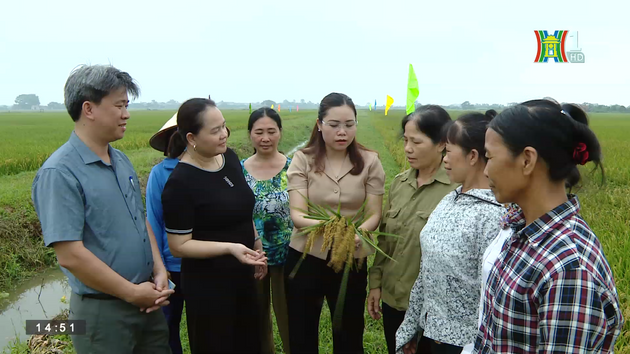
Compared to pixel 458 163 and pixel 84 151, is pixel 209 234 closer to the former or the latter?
pixel 84 151

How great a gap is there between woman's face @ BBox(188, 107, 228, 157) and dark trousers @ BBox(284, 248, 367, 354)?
0.72 meters

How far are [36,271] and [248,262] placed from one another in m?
Result: 4.50

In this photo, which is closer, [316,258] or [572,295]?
[572,295]

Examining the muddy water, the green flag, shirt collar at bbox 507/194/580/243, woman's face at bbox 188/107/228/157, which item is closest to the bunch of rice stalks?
woman's face at bbox 188/107/228/157

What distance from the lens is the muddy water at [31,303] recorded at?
405 centimetres

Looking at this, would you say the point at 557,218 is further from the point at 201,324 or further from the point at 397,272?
the point at 201,324

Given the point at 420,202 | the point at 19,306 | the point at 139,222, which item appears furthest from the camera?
the point at 19,306

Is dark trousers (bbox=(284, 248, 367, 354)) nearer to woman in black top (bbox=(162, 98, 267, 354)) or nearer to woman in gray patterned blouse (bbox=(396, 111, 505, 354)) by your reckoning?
woman in black top (bbox=(162, 98, 267, 354))

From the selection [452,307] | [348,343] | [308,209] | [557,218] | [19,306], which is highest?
[557,218]

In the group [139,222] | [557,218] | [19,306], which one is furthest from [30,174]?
[557,218]

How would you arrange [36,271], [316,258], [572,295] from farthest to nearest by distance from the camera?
[36,271], [316,258], [572,295]

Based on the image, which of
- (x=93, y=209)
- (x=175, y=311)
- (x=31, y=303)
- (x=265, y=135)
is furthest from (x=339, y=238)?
(x=31, y=303)

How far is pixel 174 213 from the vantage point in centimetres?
208

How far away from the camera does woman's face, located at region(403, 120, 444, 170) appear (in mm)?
2178
